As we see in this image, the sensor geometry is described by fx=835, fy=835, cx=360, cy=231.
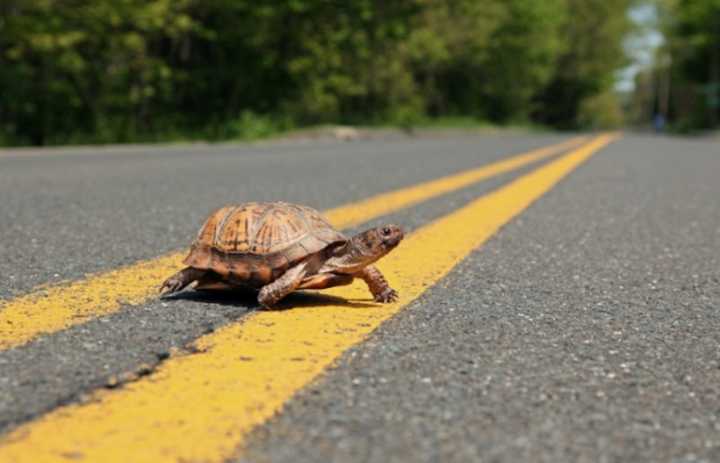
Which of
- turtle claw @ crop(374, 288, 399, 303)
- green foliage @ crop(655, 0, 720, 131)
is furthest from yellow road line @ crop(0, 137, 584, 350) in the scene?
green foliage @ crop(655, 0, 720, 131)

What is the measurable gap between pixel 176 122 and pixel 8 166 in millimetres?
14925

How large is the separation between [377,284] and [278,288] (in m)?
0.30

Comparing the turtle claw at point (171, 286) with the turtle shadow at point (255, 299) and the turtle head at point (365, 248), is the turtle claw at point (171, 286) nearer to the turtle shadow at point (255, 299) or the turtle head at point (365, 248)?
the turtle shadow at point (255, 299)

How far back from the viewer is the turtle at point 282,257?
2.43m

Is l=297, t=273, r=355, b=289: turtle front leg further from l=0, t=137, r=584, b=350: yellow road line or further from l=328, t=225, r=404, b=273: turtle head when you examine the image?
l=0, t=137, r=584, b=350: yellow road line

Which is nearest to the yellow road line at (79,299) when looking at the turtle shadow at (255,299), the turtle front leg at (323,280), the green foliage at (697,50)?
the turtle shadow at (255,299)

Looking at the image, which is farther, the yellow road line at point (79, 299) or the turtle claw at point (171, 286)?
the turtle claw at point (171, 286)

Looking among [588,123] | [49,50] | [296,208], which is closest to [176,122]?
[49,50]

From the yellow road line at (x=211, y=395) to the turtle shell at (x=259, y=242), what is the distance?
16cm

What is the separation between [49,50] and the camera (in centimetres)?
1730

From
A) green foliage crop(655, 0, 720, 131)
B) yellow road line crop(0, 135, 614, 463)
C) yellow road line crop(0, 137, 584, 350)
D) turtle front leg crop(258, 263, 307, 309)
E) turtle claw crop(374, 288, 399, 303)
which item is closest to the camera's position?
yellow road line crop(0, 135, 614, 463)

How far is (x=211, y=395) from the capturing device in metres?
1.57

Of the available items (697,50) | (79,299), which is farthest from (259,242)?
(697,50)

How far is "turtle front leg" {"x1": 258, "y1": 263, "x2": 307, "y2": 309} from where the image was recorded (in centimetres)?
237
